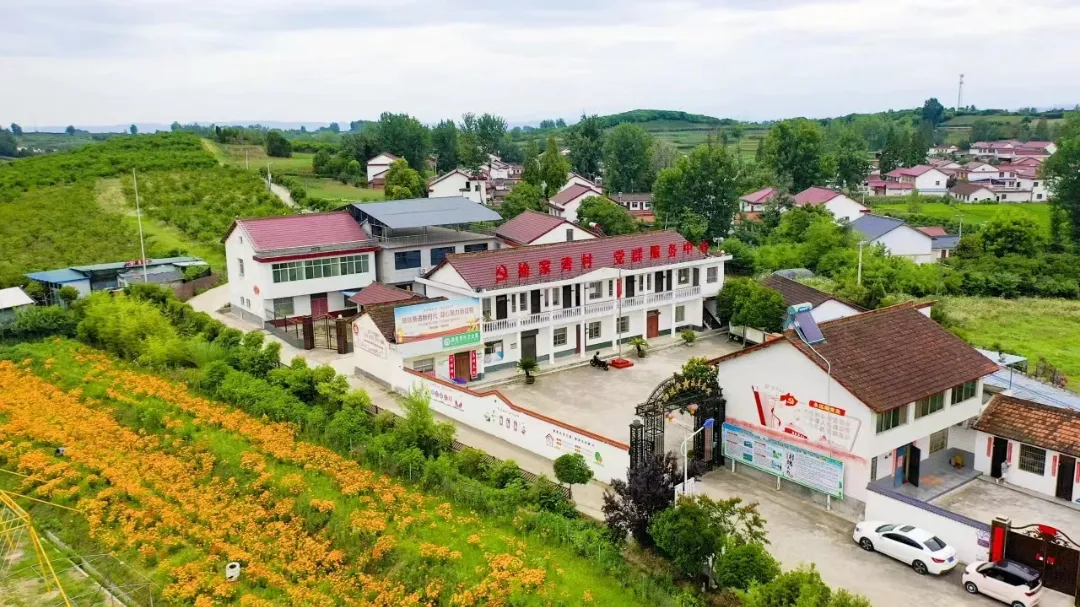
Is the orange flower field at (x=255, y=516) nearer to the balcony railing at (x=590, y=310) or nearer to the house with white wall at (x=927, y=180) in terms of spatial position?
the balcony railing at (x=590, y=310)

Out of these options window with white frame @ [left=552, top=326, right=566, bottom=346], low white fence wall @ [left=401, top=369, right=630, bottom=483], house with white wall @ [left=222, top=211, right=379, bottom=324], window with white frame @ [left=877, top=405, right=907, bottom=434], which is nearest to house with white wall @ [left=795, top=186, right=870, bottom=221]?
window with white frame @ [left=552, top=326, right=566, bottom=346]

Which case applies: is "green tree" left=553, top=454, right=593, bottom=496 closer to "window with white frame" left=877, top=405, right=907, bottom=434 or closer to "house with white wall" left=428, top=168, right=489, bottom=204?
"window with white frame" left=877, top=405, right=907, bottom=434

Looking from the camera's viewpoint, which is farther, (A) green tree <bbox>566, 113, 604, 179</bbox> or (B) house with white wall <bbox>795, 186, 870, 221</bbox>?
(A) green tree <bbox>566, 113, 604, 179</bbox>

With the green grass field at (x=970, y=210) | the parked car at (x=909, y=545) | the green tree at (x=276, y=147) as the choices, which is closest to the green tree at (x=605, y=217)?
the green grass field at (x=970, y=210)

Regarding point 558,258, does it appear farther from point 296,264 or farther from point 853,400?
point 853,400

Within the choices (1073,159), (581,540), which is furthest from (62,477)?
(1073,159)

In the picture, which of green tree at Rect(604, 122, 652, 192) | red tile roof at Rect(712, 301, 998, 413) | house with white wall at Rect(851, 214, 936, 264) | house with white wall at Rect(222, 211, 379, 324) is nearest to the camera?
red tile roof at Rect(712, 301, 998, 413)
